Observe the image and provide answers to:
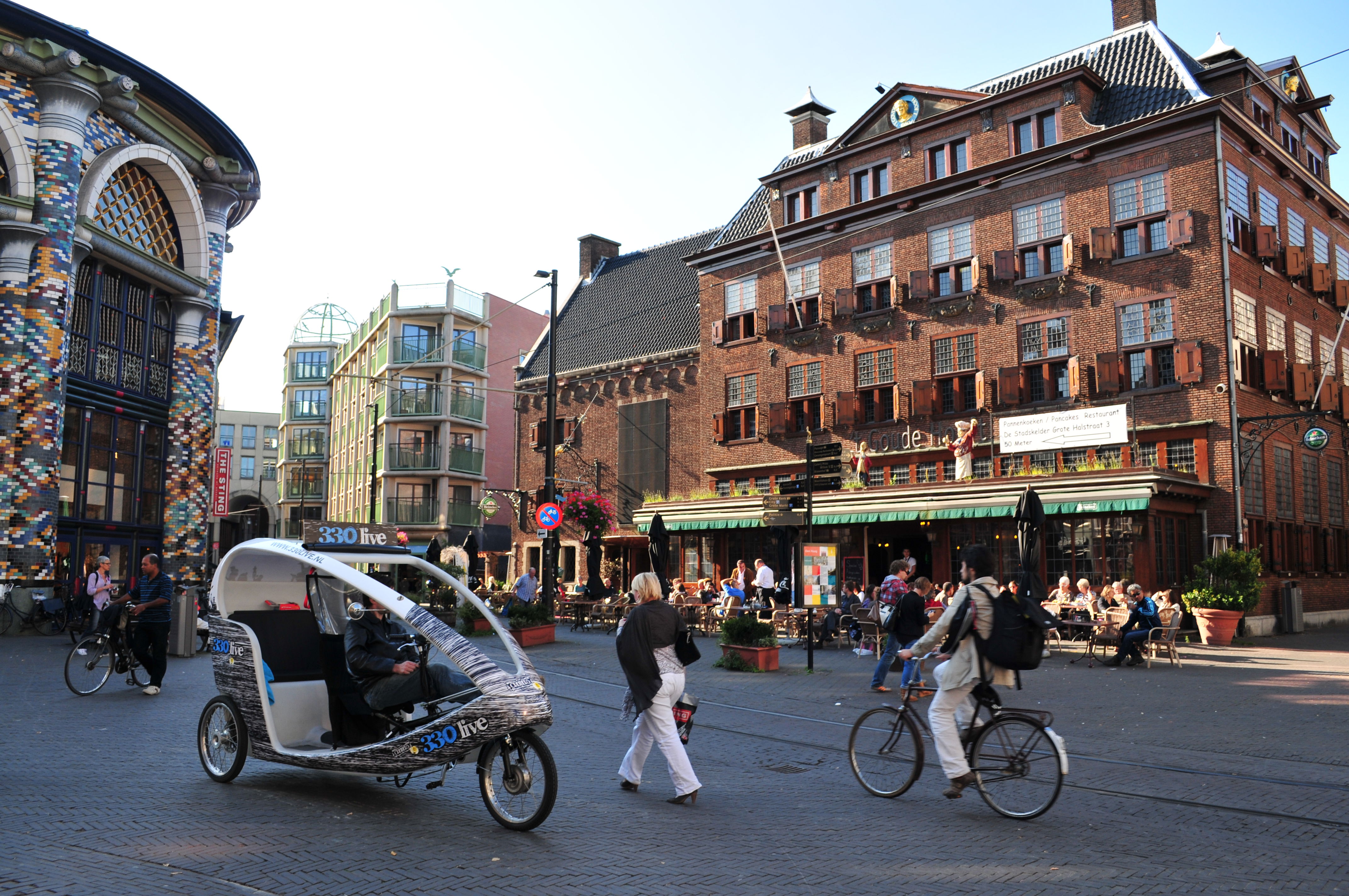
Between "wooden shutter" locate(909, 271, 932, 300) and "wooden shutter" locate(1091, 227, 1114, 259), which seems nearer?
"wooden shutter" locate(1091, 227, 1114, 259)

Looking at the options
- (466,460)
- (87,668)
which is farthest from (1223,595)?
(466,460)

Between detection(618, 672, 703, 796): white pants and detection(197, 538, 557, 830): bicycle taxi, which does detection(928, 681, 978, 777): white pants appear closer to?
detection(618, 672, 703, 796): white pants

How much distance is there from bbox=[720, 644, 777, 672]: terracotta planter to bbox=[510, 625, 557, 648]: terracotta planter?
498 centimetres

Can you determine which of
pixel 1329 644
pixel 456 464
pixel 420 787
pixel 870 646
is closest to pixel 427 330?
pixel 456 464

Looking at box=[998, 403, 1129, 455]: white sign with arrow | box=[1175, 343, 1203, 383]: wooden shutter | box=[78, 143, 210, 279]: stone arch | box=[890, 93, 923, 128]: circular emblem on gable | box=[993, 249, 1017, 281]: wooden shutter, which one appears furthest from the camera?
box=[890, 93, 923, 128]: circular emblem on gable

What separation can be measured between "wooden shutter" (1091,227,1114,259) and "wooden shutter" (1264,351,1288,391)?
4499 millimetres

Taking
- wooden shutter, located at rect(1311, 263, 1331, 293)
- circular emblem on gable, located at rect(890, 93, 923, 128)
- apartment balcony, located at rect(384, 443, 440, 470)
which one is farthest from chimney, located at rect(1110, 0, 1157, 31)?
apartment balcony, located at rect(384, 443, 440, 470)

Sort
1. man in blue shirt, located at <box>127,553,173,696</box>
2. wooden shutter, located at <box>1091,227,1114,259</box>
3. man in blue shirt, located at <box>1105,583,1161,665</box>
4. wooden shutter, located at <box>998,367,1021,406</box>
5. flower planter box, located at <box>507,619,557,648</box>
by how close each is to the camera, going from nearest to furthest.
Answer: man in blue shirt, located at <box>127,553,173,696</box>, man in blue shirt, located at <box>1105,583,1161,665</box>, flower planter box, located at <box>507,619,557,648</box>, wooden shutter, located at <box>1091,227,1114,259</box>, wooden shutter, located at <box>998,367,1021,406</box>

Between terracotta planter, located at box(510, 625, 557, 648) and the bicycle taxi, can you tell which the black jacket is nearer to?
the bicycle taxi

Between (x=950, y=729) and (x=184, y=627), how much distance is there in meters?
14.6

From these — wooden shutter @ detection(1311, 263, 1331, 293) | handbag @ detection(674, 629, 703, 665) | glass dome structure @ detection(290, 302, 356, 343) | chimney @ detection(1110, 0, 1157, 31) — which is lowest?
handbag @ detection(674, 629, 703, 665)

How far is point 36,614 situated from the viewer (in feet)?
70.3

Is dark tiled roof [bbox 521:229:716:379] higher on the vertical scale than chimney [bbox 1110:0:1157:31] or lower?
lower

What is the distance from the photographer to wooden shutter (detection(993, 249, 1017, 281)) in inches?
1080
